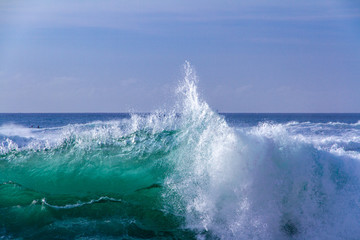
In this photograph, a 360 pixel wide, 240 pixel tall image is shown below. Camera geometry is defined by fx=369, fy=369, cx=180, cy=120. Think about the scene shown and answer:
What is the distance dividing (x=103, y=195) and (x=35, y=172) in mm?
2032

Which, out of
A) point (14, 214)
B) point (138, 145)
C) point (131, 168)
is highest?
point (138, 145)

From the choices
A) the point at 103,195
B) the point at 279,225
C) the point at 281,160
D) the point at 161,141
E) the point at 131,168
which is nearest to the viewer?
the point at 279,225

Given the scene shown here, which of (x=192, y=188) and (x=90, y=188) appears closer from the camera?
(x=192, y=188)

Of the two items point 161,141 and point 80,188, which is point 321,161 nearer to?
point 161,141

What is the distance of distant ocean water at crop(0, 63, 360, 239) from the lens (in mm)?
6355

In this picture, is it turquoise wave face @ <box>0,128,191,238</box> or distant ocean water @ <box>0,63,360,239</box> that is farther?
turquoise wave face @ <box>0,128,191,238</box>

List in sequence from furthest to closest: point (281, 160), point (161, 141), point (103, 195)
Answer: point (161, 141) < point (103, 195) < point (281, 160)

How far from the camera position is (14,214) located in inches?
281

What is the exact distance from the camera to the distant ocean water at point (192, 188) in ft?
20.9

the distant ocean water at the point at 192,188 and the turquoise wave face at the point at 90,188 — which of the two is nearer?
the distant ocean water at the point at 192,188

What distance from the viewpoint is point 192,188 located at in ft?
23.0

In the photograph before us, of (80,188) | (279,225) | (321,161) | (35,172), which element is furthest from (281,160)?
(35,172)

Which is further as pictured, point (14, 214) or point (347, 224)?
point (14, 214)

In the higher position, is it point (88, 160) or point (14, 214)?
point (88, 160)
